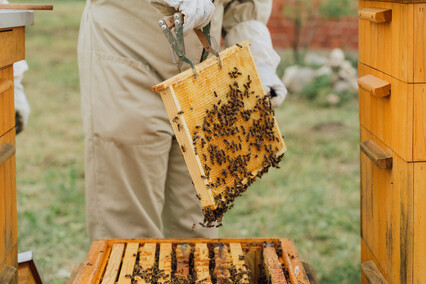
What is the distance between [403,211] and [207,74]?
2.75 feet

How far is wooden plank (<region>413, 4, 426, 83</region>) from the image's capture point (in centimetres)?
187

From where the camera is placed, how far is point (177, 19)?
2.18 m

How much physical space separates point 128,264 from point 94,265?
12 cm

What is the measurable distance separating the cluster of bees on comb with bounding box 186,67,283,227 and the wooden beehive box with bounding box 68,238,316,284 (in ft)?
0.52

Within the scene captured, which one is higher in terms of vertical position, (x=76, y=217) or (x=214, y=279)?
(x=214, y=279)

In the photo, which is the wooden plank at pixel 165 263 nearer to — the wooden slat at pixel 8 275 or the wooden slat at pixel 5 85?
the wooden slat at pixel 8 275

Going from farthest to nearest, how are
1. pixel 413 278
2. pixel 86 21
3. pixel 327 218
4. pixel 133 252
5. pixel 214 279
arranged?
pixel 327 218
pixel 86 21
pixel 133 252
pixel 214 279
pixel 413 278

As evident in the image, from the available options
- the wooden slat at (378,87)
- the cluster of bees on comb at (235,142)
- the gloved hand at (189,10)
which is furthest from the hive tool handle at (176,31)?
the wooden slat at (378,87)

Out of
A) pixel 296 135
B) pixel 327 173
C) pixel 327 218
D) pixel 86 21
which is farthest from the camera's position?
pixel 296 135

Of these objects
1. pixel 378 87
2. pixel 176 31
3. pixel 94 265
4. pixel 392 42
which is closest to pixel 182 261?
pixel 94 265

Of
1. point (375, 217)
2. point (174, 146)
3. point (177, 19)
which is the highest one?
point (177, 19)

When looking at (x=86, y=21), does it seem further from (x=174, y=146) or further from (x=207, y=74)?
(x=207, y=74)

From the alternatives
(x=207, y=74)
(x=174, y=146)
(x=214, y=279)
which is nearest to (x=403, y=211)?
(x=214, y=279)

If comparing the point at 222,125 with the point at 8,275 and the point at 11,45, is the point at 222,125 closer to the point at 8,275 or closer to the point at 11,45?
the point at 11,45
